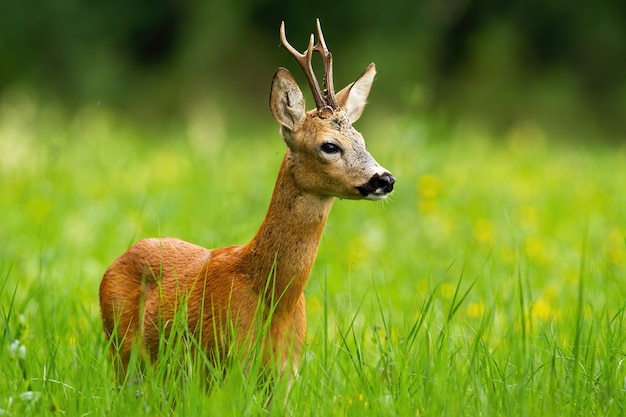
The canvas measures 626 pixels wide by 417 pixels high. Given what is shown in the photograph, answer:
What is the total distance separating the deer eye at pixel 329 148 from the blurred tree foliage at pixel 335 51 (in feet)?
39.1

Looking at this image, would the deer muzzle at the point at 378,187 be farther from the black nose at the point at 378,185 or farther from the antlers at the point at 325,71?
the antlers at the point at 325,71

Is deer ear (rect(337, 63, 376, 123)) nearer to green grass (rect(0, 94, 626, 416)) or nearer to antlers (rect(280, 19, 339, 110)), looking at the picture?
antlers (rect(280, 19, 339, 110))

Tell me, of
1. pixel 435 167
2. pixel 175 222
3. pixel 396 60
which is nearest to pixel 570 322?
pixel 175 222

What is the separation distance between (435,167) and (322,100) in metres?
4.53

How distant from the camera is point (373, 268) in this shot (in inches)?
217

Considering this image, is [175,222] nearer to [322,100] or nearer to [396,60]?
[322,100]

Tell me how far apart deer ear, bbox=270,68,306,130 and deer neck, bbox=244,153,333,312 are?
0.16 meters

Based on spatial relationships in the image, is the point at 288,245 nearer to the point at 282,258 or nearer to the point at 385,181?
the point at 282,258

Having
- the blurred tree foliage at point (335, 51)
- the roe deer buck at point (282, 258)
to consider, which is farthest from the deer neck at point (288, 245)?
the blurred tree foliage at point (335, 51)

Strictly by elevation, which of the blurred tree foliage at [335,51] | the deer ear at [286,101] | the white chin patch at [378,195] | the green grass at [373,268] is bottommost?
the green grass at [373,268]

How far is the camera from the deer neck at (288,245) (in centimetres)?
323

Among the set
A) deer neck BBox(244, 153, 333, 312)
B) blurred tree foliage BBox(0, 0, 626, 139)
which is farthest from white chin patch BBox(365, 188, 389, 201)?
blurred tree foliage BBox(0, 0, 626, 139)

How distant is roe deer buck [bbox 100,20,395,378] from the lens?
319 cm

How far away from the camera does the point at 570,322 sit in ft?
12.3
